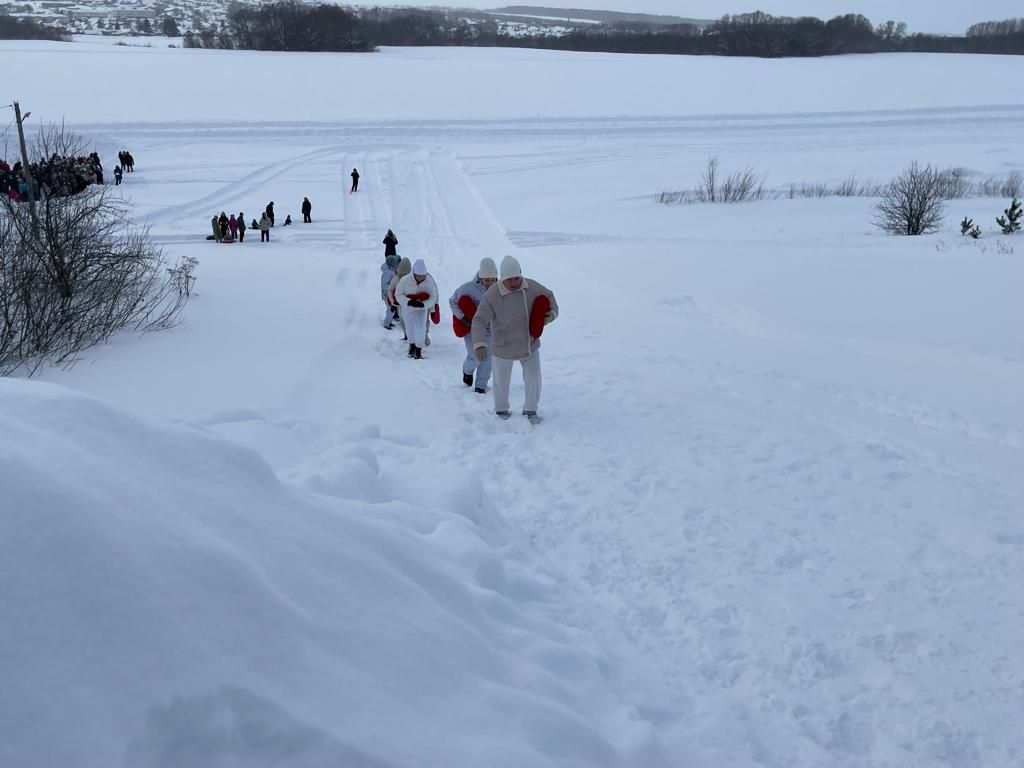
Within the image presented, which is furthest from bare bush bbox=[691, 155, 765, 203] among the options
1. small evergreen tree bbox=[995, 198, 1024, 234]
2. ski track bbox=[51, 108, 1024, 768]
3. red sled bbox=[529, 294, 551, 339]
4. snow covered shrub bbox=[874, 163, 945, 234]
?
red sled bbox=[529, 294, 551, 339]

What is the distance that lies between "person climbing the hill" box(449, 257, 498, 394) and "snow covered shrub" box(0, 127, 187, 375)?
6.26m

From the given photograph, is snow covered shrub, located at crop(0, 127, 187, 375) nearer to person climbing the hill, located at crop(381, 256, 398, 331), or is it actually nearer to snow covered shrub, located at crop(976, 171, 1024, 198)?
person climbing the hill, located at crop(381, 256, 398, 331)

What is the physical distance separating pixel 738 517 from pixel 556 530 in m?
1.39

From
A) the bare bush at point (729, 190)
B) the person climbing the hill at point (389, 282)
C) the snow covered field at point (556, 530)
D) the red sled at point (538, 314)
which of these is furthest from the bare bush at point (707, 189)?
the red sled at point (538, 314)

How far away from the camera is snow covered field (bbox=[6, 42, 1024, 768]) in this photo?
2801 mm

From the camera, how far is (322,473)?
216 inches

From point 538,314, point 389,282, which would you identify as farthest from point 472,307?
point 389,282

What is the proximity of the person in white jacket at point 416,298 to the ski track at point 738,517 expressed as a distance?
0.52m

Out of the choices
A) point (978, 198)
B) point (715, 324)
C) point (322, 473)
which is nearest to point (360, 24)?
point (978, 198)

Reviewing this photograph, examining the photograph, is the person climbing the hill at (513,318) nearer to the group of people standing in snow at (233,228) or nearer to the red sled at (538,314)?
the red sled at (538,314)

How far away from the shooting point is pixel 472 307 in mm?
8508

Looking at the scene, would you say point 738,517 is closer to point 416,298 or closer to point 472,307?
point 472,307

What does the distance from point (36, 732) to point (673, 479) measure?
198 inches

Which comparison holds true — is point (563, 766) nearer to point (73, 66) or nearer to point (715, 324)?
point (715, 324)
